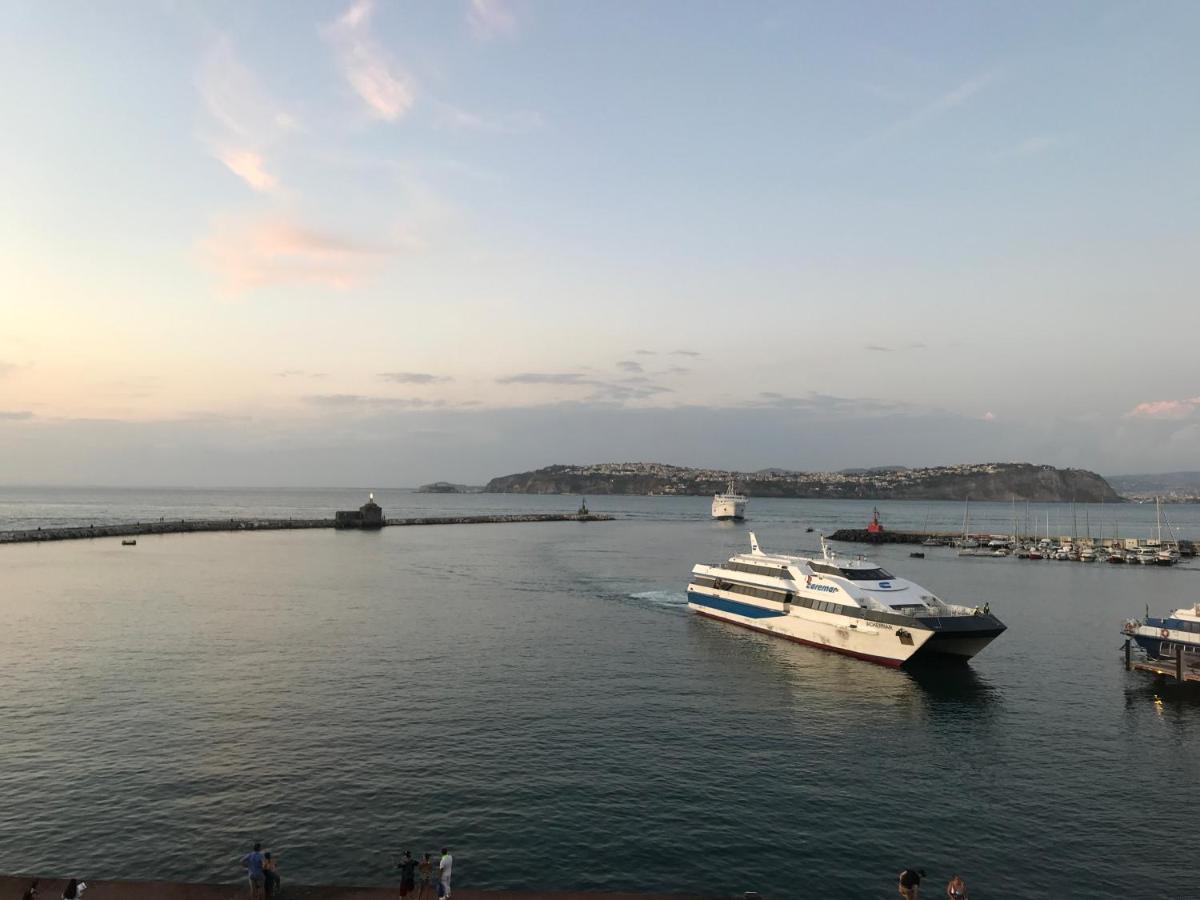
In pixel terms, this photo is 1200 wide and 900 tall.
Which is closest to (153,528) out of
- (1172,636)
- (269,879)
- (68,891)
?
(68,891)

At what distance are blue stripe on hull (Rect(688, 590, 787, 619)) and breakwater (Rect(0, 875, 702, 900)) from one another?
122ft

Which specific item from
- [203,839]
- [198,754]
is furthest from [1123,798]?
[198,754]

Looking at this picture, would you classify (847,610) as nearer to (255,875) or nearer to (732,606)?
A: (732,606)

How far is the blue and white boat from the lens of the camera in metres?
40.2

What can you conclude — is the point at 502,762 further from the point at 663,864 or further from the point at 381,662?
the point at 381,662

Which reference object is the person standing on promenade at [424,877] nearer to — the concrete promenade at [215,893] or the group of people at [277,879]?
the group of people at [277,879]

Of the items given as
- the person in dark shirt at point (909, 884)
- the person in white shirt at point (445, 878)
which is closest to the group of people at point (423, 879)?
the person in white shirt at point (445, 878)

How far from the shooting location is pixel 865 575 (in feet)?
156

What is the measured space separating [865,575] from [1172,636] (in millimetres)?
16436

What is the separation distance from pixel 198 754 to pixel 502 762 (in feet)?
38.2

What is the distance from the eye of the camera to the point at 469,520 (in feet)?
604

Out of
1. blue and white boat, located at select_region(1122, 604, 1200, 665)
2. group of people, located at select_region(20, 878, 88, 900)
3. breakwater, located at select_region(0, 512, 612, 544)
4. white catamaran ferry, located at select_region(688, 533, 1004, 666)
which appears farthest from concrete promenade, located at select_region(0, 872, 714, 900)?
breakwater, located at select_region(0, 512, 612, 544)

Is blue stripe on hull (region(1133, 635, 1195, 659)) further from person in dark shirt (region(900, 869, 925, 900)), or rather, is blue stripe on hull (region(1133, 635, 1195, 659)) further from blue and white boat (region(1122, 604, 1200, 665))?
person in dark shirt (region(900, 869, 925, 900))

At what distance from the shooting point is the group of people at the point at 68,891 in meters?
15.7
